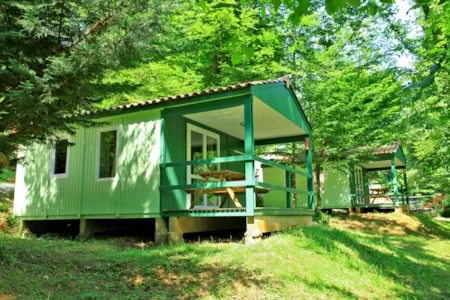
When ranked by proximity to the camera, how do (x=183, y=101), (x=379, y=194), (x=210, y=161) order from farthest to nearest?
(x=379, y=194)
(x=183, y=101)
(x=210, y=161)

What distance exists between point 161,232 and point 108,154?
8.41 ft

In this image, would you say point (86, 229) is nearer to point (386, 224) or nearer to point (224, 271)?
point (224, 271)

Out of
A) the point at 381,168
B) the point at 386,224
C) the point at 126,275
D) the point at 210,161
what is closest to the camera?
the point at 126,275

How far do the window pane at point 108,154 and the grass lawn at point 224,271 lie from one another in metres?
1.71

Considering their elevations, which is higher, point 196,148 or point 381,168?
point 381,168

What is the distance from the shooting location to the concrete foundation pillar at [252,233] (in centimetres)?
787

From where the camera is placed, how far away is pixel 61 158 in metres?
10.6

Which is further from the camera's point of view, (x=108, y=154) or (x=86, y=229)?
(x=108, y=154)

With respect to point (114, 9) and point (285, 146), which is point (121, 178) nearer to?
point (114, 9)

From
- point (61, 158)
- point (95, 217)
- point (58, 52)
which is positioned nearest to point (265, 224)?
point (95, 217)

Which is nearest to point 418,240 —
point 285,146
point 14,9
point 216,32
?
point 285,146

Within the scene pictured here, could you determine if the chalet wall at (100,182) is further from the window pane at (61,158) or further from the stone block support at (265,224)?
the stone block support at (265,224)

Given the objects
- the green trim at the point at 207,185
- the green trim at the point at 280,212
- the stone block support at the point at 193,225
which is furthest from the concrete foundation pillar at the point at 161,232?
the green trim at the point at 280,212

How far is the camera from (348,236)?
32.6 feet
